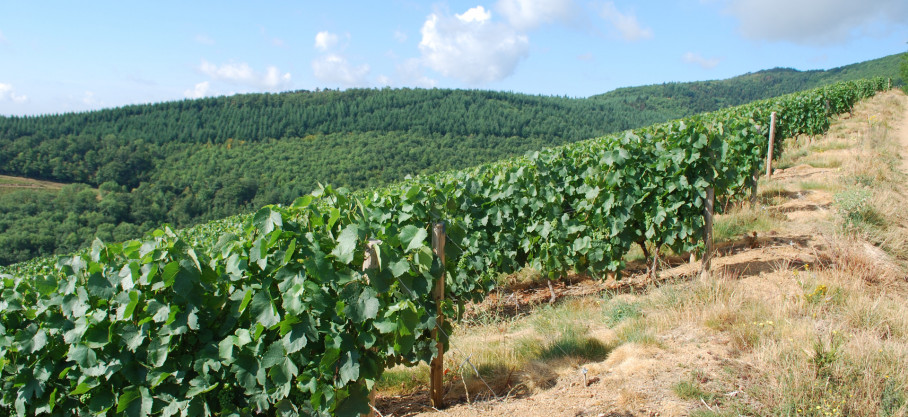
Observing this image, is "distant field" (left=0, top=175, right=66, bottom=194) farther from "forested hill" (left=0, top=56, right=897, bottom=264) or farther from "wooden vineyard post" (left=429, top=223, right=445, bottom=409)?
"wooden vineyard post" (left=429, top=223, right=445, bottom=409)

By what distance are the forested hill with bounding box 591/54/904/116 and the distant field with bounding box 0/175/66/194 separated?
86.3 metres

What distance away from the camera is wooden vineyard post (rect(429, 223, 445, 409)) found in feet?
9.37

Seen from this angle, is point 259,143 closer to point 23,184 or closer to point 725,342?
point 23,184

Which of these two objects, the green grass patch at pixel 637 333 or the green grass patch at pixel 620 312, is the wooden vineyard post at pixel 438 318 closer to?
the green grass patch at pixel 637 333

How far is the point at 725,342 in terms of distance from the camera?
3.27m

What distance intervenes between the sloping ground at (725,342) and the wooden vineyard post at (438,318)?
101 mm

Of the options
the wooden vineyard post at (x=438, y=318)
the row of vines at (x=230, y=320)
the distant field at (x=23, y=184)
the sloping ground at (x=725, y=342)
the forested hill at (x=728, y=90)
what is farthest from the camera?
the forested hill at (x=728, y=90)

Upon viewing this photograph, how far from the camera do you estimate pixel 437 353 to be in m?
2.82

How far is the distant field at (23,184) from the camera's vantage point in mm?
56859

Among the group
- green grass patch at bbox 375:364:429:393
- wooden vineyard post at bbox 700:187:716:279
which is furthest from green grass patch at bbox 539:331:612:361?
wooden vineyard post at bbox 700:187:716:279

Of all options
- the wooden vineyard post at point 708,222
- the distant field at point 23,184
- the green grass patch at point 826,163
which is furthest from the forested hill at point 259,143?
the wooden vineyard post at point 708,222

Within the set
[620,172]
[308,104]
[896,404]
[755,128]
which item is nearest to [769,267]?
[620,172]

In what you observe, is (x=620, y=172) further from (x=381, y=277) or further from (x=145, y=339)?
(x=145, y=339)

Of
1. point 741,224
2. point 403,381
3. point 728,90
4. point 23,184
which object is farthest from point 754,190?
point 728,90
